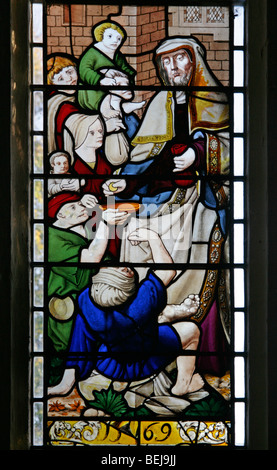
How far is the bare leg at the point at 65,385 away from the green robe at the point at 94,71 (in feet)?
5.09

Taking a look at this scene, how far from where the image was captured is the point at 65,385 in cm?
414

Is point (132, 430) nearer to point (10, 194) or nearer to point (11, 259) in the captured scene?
point (11, 259)

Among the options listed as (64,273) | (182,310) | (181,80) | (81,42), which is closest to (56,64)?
(81,42)

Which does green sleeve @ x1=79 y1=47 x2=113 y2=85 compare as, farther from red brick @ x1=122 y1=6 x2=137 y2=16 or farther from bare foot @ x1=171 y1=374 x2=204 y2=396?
bare foot @ x1=171 y1=374 x2=204 y2=396

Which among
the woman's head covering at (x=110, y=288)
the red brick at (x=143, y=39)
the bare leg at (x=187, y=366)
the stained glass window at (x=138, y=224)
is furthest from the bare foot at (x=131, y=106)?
the bare leg at (x=187, y=366)

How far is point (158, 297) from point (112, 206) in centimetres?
59

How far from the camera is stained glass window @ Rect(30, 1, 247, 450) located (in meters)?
4.14

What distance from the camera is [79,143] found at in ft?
14.0

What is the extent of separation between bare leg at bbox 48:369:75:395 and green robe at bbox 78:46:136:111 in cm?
155

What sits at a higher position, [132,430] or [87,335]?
[87,335]

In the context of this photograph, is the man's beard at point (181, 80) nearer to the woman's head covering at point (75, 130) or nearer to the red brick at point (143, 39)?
the red brick at point (143, 39)

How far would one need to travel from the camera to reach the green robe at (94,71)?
4277mm

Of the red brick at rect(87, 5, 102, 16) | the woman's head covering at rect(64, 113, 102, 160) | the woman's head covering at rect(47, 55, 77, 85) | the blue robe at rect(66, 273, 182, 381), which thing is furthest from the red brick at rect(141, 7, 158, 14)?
the blue robe at rect(66, 273, 182, 381)
